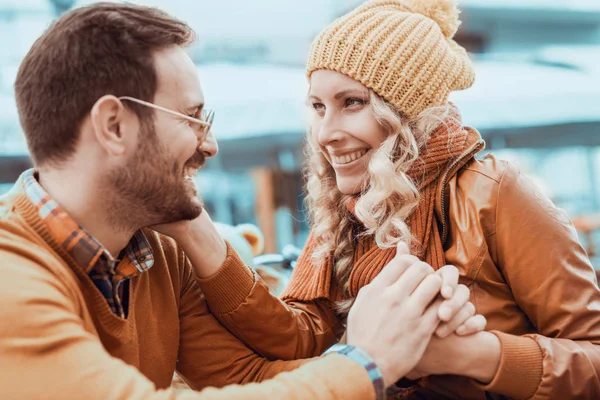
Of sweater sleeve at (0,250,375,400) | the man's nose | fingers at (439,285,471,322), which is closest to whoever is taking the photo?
sweater sleeve at (0,250,375,400)

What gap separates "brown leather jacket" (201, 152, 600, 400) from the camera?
154 centimetres

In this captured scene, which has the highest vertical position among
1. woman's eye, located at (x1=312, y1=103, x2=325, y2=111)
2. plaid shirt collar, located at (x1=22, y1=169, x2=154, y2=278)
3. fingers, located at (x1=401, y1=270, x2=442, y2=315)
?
woman's eye, located at (x1=312, y1=103, x2=325, y2=111)

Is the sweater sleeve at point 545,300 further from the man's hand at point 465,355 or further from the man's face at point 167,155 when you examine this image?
Result: the man's face at point 167,155

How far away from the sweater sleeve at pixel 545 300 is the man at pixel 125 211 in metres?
0.29

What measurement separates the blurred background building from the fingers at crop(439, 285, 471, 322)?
3.28 m

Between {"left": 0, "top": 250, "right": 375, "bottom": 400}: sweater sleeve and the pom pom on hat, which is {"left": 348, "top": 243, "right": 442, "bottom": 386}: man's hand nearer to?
{"left": 0, "top": 250, "right": 375, "bottom": 400}: sweater sleeve

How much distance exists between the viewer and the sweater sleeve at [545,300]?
153cm

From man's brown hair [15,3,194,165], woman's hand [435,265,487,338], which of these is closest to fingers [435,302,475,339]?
woman's hand [435,265,487,338]

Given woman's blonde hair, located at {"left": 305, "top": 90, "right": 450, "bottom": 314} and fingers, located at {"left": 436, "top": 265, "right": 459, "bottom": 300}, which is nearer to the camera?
fingers, located at {"left": 436, "top": 265, "right": 459, "bottom": 300}

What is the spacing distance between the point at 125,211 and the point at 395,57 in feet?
3.05

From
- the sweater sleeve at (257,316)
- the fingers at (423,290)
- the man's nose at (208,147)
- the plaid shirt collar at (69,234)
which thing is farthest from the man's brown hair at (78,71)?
the fingers at (423,290)

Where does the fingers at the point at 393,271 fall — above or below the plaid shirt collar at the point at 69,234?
below

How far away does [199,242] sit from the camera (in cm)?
169

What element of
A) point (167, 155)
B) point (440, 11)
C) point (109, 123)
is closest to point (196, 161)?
point (167, 155)
